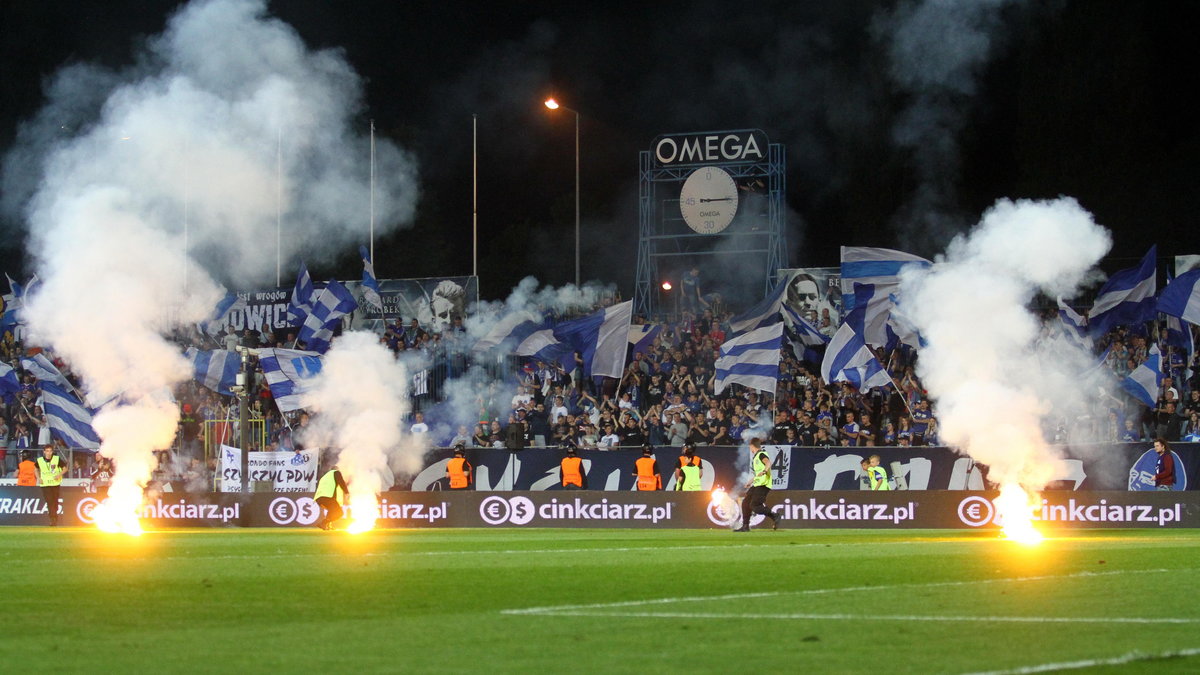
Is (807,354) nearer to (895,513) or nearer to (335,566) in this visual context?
(895,513)

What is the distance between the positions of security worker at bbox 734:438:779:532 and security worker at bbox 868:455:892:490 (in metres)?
4.46

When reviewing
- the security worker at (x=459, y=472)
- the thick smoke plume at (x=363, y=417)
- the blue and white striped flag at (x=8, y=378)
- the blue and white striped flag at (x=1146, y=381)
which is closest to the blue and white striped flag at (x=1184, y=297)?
the blue and white striped flag at (x=1146, y=381)

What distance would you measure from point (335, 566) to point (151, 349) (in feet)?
59.5

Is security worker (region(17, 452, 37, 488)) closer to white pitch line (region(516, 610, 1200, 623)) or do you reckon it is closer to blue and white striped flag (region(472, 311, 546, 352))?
blue and white striped flag (region(472, 311, 546, 352))

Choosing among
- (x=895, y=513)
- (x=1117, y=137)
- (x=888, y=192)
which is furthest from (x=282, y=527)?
(x=1117, y=137)

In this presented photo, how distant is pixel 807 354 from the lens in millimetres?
38750

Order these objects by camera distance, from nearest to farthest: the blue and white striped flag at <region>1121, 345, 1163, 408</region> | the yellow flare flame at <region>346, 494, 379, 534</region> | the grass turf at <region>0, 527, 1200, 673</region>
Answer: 1. the grass turf at <region>0, 527, 1200, 673</region>
2. the blue and white striped flag at <region>1121, 345, 1163, 408</region>
3. the yellow flare flame at <region>346, 494, 379, 534</region>

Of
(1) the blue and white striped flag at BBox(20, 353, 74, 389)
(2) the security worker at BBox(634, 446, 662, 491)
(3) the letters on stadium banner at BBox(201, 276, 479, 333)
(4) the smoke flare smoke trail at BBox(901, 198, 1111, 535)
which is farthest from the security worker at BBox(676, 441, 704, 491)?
A: (1) the blue and white striped flag at BBox(20, 353, 74, 389)

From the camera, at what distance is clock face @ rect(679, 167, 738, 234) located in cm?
4291

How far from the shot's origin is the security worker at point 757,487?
28.0 m

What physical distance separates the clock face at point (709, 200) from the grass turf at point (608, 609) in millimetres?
22813

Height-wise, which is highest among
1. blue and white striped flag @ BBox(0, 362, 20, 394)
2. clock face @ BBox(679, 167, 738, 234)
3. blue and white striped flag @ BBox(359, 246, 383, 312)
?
clock face @ BBox(679, 167, 738, 234)

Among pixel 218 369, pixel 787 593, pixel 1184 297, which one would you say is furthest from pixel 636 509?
pixel 787 593

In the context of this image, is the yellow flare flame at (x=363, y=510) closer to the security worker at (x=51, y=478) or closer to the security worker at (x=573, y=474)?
the security worker at (x=573, y=474)
